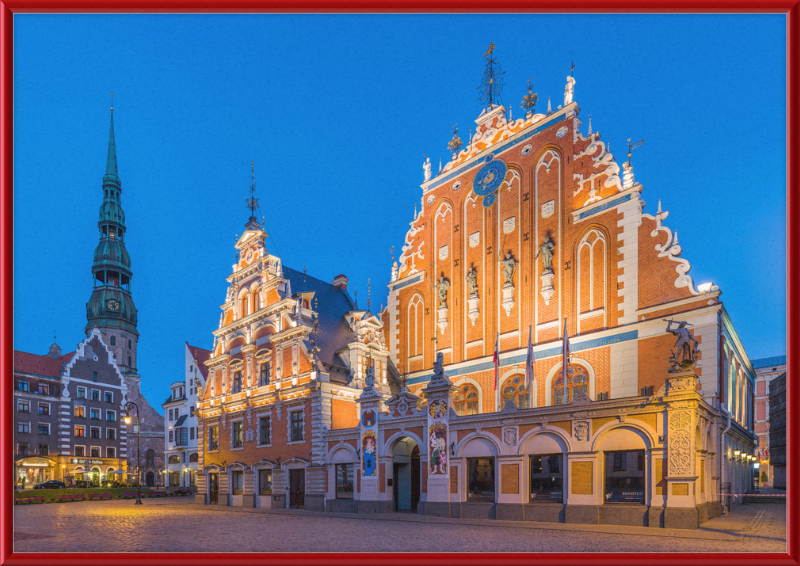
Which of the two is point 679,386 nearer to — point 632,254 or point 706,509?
point 706,509

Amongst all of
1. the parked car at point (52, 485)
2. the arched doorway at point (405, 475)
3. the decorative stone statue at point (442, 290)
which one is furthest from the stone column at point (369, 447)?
the parked car at point (52, 485)

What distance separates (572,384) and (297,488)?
50.5ft

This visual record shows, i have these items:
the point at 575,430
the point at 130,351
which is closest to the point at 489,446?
the point at 575,430

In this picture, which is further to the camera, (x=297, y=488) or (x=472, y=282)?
(x=297, y=488)

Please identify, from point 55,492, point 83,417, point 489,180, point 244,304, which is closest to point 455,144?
point 489,180

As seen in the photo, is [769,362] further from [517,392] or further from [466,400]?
[466,400]

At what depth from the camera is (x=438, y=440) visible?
25094 millimetres

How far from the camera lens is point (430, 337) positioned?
30.9 m

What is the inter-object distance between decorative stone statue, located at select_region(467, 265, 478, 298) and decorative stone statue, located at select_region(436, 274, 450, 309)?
4.73 feet

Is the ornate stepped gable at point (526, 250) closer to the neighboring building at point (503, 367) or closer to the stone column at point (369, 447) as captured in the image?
the neighboring building at point (503, 367)

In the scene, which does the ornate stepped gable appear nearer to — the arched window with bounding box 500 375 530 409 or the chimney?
the arched window with bounding box 500 375 530 409

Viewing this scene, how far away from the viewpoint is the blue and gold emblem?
29375mm

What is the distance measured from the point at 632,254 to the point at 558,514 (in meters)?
10.6

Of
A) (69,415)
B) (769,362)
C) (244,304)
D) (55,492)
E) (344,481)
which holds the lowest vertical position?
(55,492)
